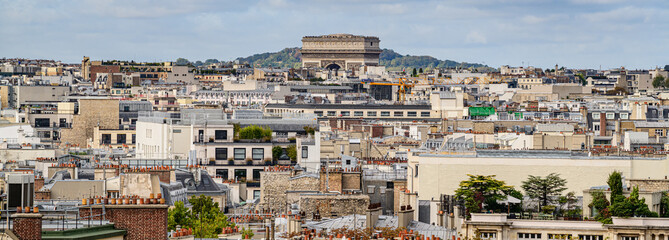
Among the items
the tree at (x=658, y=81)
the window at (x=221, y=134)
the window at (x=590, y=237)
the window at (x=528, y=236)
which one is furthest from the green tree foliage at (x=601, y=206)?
the tree at (x=658, y=81)

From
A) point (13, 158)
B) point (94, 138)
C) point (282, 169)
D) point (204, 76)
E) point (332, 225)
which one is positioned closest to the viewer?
point (332, 225)

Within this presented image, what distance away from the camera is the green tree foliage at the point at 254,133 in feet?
196

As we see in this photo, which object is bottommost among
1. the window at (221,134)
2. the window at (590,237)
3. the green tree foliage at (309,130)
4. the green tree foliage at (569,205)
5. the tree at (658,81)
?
the window at (590,237)

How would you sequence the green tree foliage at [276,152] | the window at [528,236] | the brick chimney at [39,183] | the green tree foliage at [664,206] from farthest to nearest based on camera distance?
1. the green tree foliage at [276,152]
2. the brick chimney at [39,183]
3. the green tree foliage at [664,206]
4. the window at [528,236]

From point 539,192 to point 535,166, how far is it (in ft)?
8.96

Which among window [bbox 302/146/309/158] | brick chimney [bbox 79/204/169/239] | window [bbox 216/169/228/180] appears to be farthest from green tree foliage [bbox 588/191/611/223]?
window [bbox 302/146/309/158]

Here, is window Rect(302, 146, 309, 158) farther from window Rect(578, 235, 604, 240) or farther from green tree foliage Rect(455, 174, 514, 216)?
window Rect(578, 235, 604, 240)

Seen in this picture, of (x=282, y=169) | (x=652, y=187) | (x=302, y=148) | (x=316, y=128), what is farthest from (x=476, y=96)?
(x=652, y=187)

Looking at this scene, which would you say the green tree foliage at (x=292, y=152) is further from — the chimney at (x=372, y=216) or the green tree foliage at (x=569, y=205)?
the chimney at (x=372, y=216)

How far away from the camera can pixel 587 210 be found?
29.9 metres

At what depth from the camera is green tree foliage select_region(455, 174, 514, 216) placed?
102ft

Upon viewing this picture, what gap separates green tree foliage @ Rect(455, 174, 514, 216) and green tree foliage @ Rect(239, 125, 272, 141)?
86.9 feet

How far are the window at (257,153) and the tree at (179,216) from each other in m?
24.4

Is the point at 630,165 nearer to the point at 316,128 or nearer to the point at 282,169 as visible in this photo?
the point at 282,169
